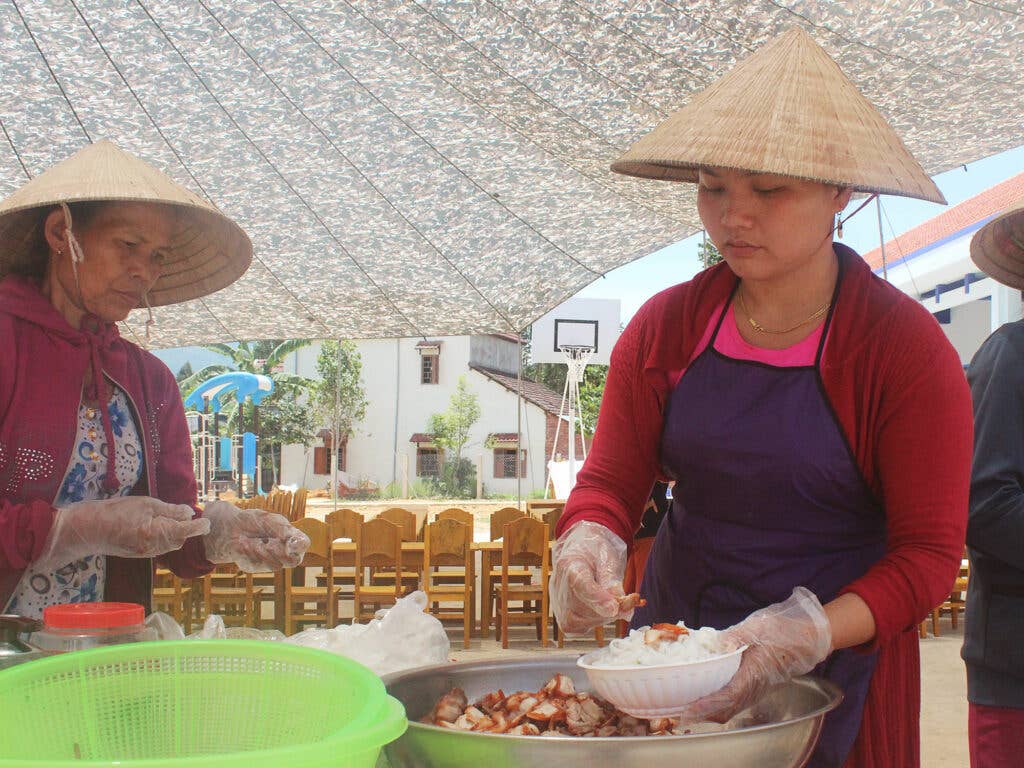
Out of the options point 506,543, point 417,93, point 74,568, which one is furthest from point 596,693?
point 506,543

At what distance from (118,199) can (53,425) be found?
0.41 m

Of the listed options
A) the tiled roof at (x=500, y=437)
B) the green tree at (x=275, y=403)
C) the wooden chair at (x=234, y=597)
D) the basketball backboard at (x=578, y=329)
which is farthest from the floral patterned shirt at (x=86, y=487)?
the green tree at (x=275, y=403)

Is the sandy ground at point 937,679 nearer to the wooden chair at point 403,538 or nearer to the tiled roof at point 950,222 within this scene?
the wooden chair at point 403,538

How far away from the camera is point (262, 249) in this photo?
199 inches

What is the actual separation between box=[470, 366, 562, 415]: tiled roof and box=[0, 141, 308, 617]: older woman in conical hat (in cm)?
2756

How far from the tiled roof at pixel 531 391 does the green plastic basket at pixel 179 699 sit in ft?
93.6

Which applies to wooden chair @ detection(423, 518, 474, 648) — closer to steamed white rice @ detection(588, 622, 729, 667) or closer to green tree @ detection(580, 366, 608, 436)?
steamed white rice @ detection(588, 622, 729, 667)

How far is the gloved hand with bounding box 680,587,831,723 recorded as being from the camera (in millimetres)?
1046

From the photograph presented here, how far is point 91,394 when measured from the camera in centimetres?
174

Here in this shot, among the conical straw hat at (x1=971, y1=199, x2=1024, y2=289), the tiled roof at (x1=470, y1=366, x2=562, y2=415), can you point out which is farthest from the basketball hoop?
the conical straw hat at (x1=971, y1=199, x2=1024, y2=289)

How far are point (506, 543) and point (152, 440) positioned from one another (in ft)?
16.7

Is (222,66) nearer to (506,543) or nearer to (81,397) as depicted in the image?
(81,397)

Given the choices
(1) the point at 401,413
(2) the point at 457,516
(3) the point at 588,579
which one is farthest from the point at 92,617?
(1) the point at 401,413

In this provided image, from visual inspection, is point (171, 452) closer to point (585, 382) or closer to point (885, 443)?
point (885, 443)
